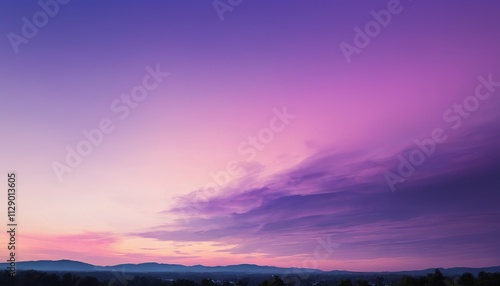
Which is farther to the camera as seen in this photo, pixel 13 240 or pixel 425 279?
pixel 425 279

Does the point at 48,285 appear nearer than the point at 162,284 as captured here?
Yes

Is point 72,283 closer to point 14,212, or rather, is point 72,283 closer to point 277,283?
point 277,283

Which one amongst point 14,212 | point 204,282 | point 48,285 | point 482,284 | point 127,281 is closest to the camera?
point 14,212

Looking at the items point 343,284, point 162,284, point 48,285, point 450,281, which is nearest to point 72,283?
point 48,285

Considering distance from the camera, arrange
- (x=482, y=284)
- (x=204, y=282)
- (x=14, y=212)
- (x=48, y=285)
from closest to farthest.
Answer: (x=14, y=212)
(x=482, y=284)
(x=48, y=285)
(x=204, y=282)

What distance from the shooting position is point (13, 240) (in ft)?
133

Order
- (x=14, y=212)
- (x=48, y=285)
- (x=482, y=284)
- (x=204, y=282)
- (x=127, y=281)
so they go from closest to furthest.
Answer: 1. (x=14, y=212)
2. (x=482, y=284)
3. (x=48, y=285)
4. (x=204, y=282)
5. (x=127, y=281)

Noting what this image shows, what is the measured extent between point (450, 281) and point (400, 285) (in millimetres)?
9451

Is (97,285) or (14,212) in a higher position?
(14,212)

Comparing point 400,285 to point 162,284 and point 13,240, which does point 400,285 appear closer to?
point 162,284

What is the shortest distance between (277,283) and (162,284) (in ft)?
132

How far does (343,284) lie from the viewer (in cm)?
8619

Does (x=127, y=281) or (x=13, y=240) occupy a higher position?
(x=13, y=240)

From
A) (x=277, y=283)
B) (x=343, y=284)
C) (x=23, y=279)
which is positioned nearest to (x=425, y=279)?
(x=343, y=284)
